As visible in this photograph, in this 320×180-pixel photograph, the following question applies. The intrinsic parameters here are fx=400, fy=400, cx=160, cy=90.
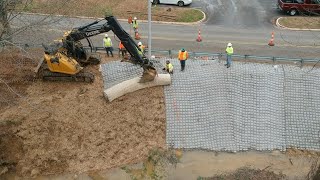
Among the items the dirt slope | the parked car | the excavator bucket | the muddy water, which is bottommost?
the muddy water

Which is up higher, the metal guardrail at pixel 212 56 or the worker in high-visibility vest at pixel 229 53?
the worker in high-visibility vest at pixel 229 53

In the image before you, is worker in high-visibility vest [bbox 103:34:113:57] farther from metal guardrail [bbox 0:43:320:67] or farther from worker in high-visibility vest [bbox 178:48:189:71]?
worker in high-visibility vest [bbox 178:48:189:71]

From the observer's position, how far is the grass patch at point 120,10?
1071 inches

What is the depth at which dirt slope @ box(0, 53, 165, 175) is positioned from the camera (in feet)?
53.8

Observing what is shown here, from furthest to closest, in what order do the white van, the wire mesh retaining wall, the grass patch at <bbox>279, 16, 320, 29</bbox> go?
the white van
the grass patch at <bbox>279, 16, 320, 29</bbox>
the wire mesh retaining wall

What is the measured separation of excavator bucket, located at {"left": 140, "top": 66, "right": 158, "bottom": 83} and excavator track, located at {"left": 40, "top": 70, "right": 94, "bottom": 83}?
8.51 ft

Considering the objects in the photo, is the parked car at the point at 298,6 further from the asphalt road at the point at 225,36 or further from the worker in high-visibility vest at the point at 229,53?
the worker in high-visibility vest at the point at 229,53

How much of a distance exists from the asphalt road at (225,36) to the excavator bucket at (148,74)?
5.67m

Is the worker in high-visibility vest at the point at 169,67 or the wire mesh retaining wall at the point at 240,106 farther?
the worker in high-visibility vest at the point at 169,67

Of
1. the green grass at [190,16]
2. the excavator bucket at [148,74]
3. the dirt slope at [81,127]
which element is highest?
the green grass at [190,16]

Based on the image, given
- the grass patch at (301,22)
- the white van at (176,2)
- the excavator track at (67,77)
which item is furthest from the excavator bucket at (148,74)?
the grass patch at (301,22)

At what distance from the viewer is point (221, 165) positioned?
1642 centimetres

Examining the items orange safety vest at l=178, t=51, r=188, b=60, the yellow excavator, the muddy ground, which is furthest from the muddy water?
orange safety vest at l=178, t=51, r=188, b=60

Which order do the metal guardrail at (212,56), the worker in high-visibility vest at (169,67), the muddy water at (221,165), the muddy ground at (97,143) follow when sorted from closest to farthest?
the muddy water at (221,165), the muddy ground at (97,143), the worker in high-visibility vest at (169,67), the metal guardrail at (212,56)
